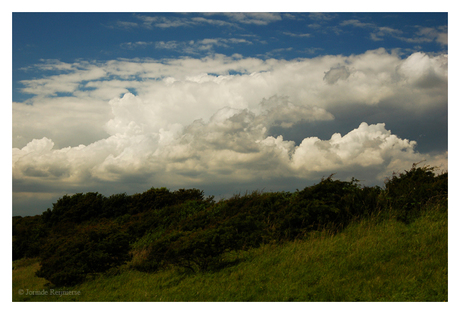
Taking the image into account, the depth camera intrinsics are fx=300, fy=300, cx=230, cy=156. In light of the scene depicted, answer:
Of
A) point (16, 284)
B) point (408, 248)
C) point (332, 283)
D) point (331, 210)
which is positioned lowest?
point (16, 284)

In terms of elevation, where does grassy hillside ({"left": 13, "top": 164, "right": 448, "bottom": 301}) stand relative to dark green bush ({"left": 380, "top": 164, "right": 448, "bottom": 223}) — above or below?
below

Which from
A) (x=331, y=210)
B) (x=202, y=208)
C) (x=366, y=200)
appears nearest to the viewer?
(x=331, y=210)

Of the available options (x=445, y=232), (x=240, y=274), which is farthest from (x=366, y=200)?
(x=240, y=274)

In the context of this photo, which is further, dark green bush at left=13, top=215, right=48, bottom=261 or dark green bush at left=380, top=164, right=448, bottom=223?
dark green bush at left=13, top=215, right=48, bottom=261

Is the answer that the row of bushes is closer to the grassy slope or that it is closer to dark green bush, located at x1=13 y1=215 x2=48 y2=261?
dark green bush, located at x1=13 y1=215 x2=48 y2=261

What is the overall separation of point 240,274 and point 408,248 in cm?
457

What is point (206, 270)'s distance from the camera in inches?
343

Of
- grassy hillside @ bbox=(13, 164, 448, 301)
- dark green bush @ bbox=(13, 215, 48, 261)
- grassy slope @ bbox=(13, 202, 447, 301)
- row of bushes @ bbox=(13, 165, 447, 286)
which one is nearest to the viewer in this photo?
grassy slope @ bbox=(13, 202, 447, 301)

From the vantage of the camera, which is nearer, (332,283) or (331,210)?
(332,283)

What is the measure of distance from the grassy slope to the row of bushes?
1.63 ft

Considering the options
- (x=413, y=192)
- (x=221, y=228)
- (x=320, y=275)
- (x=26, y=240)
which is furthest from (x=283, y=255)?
(x=26, y=240)

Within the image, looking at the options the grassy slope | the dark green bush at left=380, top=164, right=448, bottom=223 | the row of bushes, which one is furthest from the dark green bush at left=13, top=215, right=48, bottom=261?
the dark green bush at left=380, top=164, right=448, bottom=223

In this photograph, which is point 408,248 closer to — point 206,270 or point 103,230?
point 206,270

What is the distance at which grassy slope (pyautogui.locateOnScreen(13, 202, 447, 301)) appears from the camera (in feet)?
22.0
